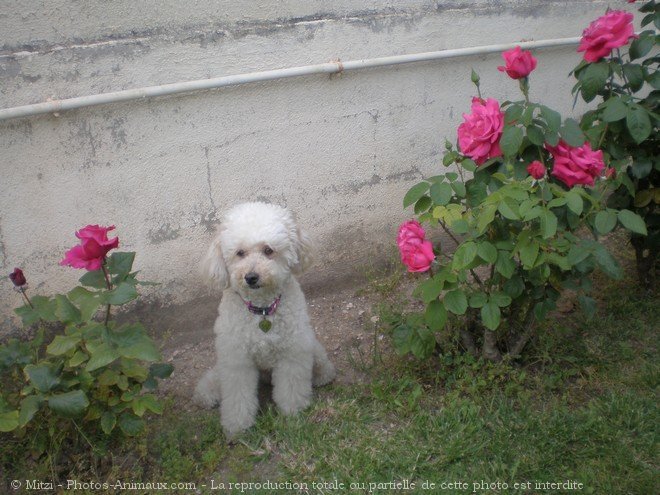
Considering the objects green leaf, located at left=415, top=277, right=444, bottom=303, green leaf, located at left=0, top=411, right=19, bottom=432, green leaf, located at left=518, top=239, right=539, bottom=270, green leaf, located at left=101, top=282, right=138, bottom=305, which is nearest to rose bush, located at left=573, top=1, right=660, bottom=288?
green leaf, located at left=518, top=239, right=539, bottom=270

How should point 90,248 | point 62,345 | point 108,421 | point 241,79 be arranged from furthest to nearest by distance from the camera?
point 241,79, point 108,421, point 62,345, point 90,248

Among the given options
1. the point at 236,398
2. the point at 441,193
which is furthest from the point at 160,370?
the point at 441,193

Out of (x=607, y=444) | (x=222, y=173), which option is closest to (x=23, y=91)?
(x=222, y=173)

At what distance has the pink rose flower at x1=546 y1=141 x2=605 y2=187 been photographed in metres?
2.24

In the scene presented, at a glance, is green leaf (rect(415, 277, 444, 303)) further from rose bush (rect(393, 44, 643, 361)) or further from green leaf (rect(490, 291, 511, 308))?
green leaf (rect(490, 291, 511, 308))

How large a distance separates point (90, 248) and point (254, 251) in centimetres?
72

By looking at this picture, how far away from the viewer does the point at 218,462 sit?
8.29 ft

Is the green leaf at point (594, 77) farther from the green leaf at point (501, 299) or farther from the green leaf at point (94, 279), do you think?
the green leaf at point (94, 279)

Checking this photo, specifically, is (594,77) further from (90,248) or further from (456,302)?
(90,248)

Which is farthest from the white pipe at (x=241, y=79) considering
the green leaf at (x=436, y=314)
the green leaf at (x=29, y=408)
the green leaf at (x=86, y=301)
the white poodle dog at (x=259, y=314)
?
the green leaf at (x=436, y=314)

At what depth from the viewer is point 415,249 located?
2.36 m

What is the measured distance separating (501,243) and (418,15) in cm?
177

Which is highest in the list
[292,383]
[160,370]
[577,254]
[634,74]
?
[634,74]

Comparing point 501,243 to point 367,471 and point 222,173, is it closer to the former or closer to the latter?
point 367,471
